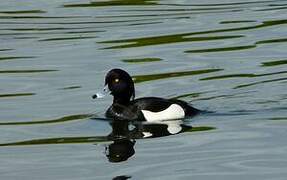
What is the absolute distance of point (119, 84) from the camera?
18.0 metres

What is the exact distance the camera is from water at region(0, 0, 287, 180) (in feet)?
46.3

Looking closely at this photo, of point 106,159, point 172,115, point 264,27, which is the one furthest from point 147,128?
point 264,27

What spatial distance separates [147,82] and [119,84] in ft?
5.84

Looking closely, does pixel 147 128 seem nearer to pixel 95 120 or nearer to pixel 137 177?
pixel 95 120

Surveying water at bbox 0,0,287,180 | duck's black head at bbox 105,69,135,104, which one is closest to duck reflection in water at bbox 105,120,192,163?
water at bbox 0,0,287,180

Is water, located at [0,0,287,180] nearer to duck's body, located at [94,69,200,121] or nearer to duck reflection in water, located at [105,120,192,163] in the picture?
duck reflection in water, located at [105,120,192,163]

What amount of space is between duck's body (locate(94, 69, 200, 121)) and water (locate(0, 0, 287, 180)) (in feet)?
0.73

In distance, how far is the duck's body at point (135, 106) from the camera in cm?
1723

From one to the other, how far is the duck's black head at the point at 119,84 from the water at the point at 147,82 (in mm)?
375

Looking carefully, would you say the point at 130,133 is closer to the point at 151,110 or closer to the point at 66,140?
the point at 151,110

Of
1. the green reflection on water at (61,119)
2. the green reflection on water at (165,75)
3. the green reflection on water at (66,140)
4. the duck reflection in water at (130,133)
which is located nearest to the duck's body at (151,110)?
the duck reflection in water at (130,133)

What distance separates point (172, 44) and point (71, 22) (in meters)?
3.59

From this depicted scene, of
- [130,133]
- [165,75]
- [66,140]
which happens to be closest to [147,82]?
[165,75]

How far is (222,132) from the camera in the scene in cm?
1571
